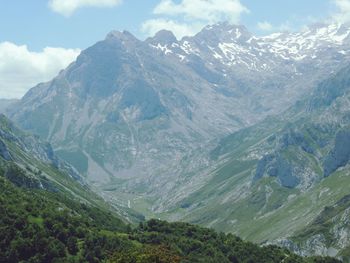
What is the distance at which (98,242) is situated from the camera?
90625mm

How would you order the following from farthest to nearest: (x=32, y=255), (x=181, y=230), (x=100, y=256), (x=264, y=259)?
1. (x=181, y=230)
2. (x=264, y=259)
3. (x=100, y=256)
4. (x=32, y=255)

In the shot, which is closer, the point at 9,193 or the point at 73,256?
the point at 73,256

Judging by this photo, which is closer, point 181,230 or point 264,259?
point 264,259

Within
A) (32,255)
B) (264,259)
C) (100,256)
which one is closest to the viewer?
(32,255)

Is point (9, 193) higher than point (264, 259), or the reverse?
point (9, 193)

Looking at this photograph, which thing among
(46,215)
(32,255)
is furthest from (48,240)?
(46,215)

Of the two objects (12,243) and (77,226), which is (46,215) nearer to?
(77,226)

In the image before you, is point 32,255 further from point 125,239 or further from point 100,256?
point 125,239

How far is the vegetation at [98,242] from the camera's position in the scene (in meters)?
81.0

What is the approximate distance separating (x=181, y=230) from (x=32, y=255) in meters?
38.6

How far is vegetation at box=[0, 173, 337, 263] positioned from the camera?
81.0m

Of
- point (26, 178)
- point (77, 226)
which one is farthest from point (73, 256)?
point (26, 178)

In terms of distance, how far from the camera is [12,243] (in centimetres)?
8175

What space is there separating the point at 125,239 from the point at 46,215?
14328 mm
